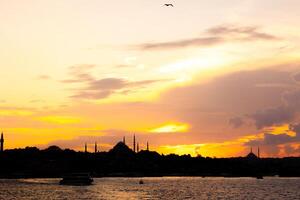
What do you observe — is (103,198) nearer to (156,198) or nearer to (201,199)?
(156,198)

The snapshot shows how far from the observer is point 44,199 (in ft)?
539

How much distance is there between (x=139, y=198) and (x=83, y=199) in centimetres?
2082

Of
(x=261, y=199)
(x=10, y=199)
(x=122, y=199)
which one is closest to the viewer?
(x=10, y=199)

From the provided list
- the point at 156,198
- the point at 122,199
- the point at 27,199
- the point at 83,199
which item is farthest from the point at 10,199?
the point at 156,198

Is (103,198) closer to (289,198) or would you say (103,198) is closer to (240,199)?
(240,199)

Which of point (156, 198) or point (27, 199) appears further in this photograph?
point (156, 198)

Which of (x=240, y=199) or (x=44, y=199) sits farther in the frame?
(x=240, y=199)

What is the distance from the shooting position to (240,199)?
608 feet

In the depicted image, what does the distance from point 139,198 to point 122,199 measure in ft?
24.2

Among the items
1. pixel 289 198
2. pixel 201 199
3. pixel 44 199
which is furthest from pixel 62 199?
pixel 289 198

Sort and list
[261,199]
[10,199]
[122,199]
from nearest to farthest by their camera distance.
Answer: [10,199], [122,199], [261,199]

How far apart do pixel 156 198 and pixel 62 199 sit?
31.6 m

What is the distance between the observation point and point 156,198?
596 ft

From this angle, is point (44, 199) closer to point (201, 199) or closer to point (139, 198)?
point (139, 198)
